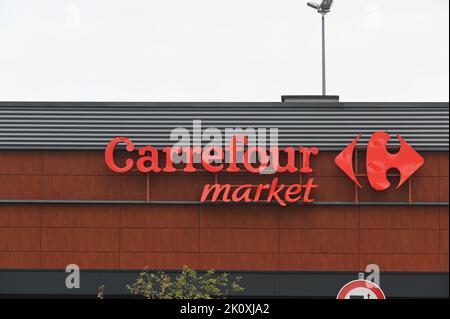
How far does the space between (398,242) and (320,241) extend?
3.04m

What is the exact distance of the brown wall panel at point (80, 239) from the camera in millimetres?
28719

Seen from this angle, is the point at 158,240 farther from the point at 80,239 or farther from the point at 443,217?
the point at 443,217

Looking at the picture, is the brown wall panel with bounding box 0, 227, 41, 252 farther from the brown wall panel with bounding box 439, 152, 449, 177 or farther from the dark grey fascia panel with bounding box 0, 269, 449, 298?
the brown wall panel with bounding box 439, 152, 449, 177

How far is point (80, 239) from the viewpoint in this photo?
28.8m

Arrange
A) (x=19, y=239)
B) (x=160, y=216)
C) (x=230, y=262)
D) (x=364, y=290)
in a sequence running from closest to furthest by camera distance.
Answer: (x=364, y=290) → (x=230, y=262) → (x=160, y=216) → (x=19, y=239)

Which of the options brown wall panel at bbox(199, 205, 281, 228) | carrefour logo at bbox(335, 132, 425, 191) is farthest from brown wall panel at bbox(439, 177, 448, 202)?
brown wall panel at bbox(199, 205, 281, 228)

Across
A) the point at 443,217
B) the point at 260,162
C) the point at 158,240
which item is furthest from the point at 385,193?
the point at 158,240

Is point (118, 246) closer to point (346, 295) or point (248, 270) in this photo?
point (248, 270)

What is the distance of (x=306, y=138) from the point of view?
28719 mm

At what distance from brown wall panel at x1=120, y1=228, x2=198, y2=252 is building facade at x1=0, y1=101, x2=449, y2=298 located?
4cm

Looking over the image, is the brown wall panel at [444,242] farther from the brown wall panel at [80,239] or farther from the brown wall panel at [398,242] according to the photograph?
the brown wall panel at [80,239]
